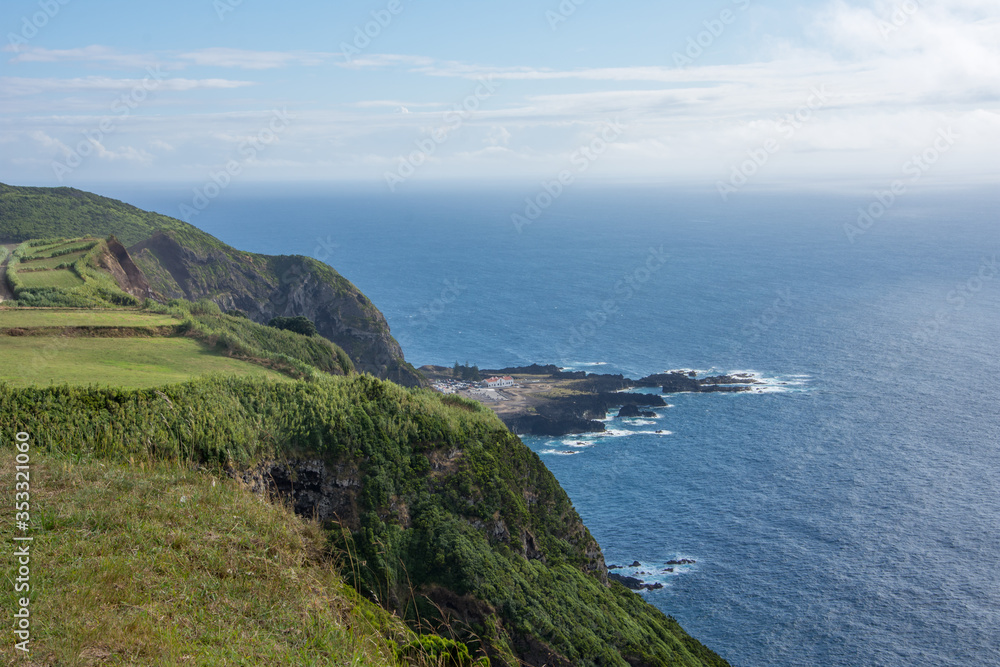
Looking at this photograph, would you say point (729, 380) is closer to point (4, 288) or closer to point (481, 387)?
point (481, 387)

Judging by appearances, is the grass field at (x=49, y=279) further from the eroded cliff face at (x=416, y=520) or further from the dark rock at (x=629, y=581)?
the dark rock at (x=629, y=581)

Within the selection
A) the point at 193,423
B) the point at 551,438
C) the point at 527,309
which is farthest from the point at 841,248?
the point at 193,423

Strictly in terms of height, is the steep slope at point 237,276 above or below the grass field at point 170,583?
above

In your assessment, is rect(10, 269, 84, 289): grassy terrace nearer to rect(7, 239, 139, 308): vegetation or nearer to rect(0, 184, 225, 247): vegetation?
rect(7, 239, 139, 308): vegetation

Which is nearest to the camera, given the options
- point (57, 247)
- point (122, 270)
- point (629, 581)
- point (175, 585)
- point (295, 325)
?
point (175, 585)

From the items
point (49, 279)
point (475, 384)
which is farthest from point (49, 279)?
point (475, 384)

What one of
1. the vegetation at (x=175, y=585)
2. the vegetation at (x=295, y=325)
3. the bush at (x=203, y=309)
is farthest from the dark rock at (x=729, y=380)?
the vegetation at (x=175, y=585)
